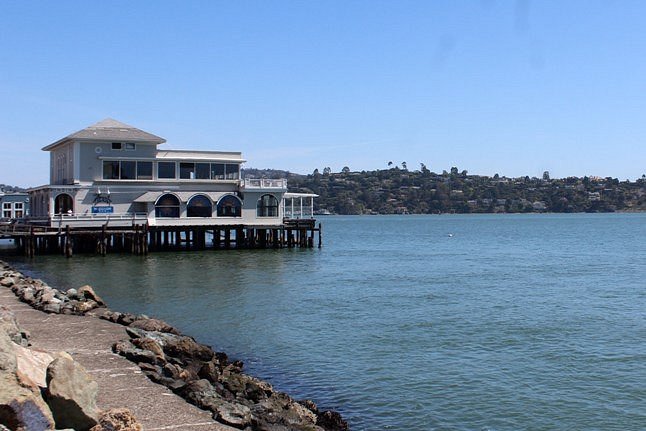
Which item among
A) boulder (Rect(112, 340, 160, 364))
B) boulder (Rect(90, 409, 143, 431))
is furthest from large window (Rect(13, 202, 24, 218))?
boulder (Rect(90, 409, 143, 431))

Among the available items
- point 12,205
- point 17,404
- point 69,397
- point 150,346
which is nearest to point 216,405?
point 69,397

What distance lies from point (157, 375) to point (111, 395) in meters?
1.43

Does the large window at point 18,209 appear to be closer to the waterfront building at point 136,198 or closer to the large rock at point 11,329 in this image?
the waterfront building at point 136,198

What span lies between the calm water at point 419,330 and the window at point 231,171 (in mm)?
9741

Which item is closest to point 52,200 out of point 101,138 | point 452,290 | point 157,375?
point 101,138

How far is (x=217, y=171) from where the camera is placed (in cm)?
Result: 5550

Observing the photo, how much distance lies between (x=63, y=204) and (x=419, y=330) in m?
36.7

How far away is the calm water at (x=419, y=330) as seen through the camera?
15297 millimetres

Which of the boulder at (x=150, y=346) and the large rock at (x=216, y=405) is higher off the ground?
the boulder at (x=150, y=346)

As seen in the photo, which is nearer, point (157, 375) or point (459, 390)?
point (157, 375)

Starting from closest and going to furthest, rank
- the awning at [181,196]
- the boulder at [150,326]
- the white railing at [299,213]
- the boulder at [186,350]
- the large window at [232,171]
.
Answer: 1. the boulder at [186,350]
2. the boulder at [150,326]
3. the awning at [181,196]
4. the large window at [232,171]
5. the white railing at [299,213]

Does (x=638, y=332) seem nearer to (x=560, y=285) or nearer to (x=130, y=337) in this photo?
(x=560, y=285)

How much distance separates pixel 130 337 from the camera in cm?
1636

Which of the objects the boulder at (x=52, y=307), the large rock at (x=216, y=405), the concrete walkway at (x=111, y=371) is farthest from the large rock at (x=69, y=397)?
the boulder at (x=52, y=307)
